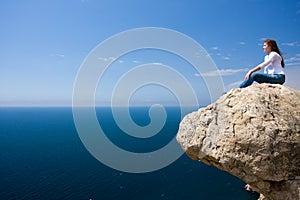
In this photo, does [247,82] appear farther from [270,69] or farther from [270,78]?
[270,69]

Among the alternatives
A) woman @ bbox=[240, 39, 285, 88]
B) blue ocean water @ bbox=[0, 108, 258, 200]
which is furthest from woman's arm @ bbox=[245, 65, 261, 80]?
blue ocean water @ bbox=[0, 108, 258, 200]

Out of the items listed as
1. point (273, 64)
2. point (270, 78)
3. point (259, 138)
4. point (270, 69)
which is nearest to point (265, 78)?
point (270, 78)

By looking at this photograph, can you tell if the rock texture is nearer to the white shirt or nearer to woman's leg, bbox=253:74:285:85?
woman's leg, bbox=253:74:285:85

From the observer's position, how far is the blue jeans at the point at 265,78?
910cm

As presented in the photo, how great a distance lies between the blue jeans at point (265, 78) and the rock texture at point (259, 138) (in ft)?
1.72

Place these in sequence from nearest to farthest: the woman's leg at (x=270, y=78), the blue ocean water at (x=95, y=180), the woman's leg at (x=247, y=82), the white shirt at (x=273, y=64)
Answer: the white shirt at (x=273, y=64) < the woman's leg at (x=270, y=78) < the woman's leg at (x=247, y=82) < the blue ocean water at (x=95, y=180)

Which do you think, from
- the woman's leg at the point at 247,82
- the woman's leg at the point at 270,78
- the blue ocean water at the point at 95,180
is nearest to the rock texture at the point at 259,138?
the woman's leg at the point at 270,78

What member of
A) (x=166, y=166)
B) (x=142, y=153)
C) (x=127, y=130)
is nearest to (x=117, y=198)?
(x=166, y=166)

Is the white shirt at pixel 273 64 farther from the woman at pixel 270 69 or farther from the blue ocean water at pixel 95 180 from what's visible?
the blue ocean water at pixel 95 180

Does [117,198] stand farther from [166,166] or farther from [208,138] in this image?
[208,138]

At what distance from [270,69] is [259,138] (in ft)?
12.2

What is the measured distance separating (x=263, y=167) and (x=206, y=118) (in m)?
3.00

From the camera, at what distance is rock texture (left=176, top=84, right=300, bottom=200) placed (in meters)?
7.34

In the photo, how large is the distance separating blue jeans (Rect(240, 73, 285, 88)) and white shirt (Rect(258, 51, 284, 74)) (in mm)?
185
